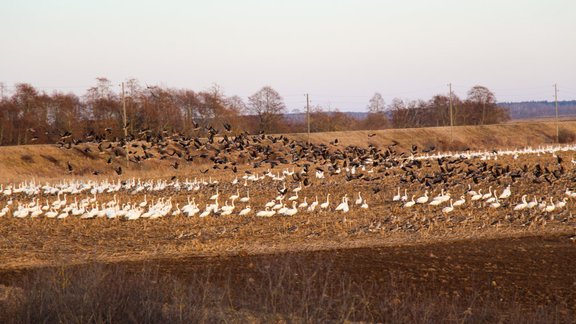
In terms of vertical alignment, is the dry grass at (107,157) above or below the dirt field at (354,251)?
above

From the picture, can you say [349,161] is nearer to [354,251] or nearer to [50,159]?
[50,159]

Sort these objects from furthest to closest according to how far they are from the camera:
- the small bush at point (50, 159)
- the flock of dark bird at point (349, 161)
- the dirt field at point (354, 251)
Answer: the small bush at point (50, 159)
the flock of dark bird at point (349, 161)
the dirt field at point (354, 251)

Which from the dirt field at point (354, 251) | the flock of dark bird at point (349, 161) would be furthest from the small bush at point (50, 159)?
the dirt field at point (354, 251)

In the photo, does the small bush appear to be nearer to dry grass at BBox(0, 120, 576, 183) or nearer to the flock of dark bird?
dry grass at BBox(0, 120, 576, 183)

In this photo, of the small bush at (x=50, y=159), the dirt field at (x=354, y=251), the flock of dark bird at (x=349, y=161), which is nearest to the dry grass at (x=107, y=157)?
the small bush at (x=50, y=159)

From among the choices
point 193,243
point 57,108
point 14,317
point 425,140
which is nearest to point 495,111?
point 425,140

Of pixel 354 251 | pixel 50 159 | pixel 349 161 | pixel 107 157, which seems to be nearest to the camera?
pixel 354 251

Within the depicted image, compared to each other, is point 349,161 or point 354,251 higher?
Result: point 349,161

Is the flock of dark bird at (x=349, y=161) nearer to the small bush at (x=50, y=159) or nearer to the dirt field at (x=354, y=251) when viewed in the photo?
the dirt field at (x=354, y=251)

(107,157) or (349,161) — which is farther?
(107,157)

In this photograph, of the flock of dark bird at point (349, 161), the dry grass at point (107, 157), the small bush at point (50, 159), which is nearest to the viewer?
the flock of dark bird at point (349, 161)

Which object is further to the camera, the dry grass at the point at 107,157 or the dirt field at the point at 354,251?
the dry grass at the point at 107,157

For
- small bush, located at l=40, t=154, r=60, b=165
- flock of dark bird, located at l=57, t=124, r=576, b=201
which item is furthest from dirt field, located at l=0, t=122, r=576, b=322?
small bush, located at l=40, t=154, r=60, b=165

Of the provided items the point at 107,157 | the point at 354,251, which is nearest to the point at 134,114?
the point at 107,157
